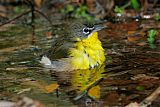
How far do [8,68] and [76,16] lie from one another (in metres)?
5.82

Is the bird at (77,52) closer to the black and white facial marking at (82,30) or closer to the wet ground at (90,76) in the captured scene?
the black and white facial marking at (82,30)

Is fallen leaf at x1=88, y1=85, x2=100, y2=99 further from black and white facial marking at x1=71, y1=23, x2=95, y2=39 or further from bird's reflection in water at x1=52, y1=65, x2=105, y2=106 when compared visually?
black and white facial marking at x1=71, y1=23, x2=95, y2=39

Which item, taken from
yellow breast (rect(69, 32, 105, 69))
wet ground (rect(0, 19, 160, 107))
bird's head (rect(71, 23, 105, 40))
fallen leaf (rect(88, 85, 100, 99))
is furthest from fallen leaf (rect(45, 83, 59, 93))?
bird's head (rect(71, 23, 105, 40))

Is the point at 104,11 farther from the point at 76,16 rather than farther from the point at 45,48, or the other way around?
the point at 45,48

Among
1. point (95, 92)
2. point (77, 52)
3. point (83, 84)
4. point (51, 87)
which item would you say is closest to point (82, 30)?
point (77, 52)

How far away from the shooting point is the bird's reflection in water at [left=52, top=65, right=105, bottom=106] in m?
5.47

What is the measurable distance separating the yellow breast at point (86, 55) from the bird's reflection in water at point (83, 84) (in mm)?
93

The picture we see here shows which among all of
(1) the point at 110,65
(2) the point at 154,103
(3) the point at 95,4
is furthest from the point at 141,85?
(3) the point at 95,4

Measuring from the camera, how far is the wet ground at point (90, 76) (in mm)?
5586

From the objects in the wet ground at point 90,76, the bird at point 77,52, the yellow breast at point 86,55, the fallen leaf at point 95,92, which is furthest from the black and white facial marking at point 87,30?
the fallen leaf at point 95,92

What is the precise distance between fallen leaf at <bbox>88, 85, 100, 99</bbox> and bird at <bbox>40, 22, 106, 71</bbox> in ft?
3.87

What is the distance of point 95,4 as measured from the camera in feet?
44.5

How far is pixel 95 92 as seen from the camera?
5820mm

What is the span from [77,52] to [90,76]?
0.65 meters
